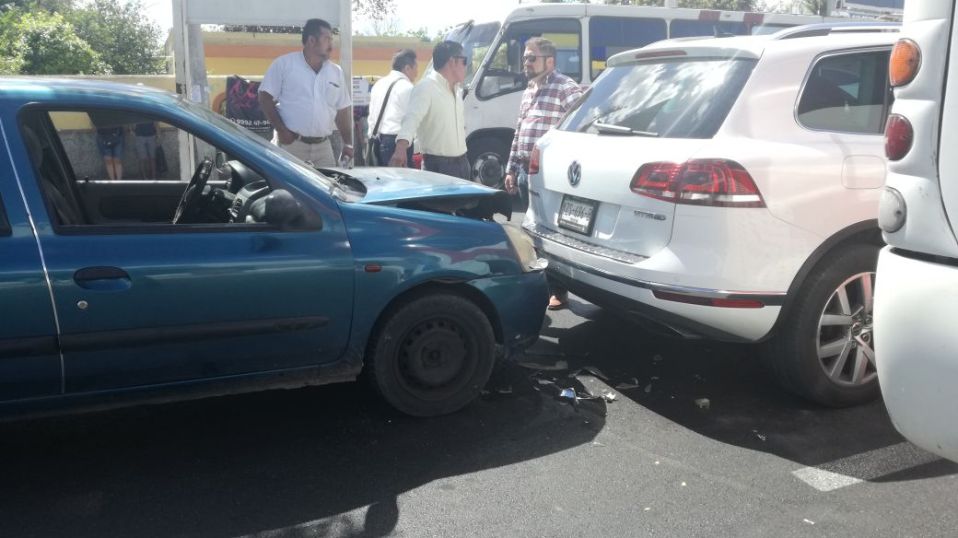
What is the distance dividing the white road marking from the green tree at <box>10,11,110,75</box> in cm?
1293

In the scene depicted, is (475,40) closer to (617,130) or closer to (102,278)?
(617,130)

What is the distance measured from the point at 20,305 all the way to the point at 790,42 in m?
3.66

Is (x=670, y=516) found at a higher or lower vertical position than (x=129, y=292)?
lower

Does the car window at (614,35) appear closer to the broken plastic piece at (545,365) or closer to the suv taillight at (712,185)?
the broken plastic piece at (545,365)

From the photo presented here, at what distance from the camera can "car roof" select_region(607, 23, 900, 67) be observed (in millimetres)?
4066

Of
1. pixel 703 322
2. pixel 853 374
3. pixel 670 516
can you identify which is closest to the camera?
pixel 670 516

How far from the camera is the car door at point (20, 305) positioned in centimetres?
311

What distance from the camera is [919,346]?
8.38ft

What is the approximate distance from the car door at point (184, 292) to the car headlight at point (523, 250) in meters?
0.91

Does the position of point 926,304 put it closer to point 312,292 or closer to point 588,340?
point 312,292

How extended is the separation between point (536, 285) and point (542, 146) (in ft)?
4.00

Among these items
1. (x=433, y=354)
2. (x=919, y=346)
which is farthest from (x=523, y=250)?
(x=919, y=346)

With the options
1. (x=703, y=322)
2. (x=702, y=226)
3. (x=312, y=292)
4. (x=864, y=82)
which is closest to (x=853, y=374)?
(x=703, y=322)

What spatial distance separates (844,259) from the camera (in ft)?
13.0
